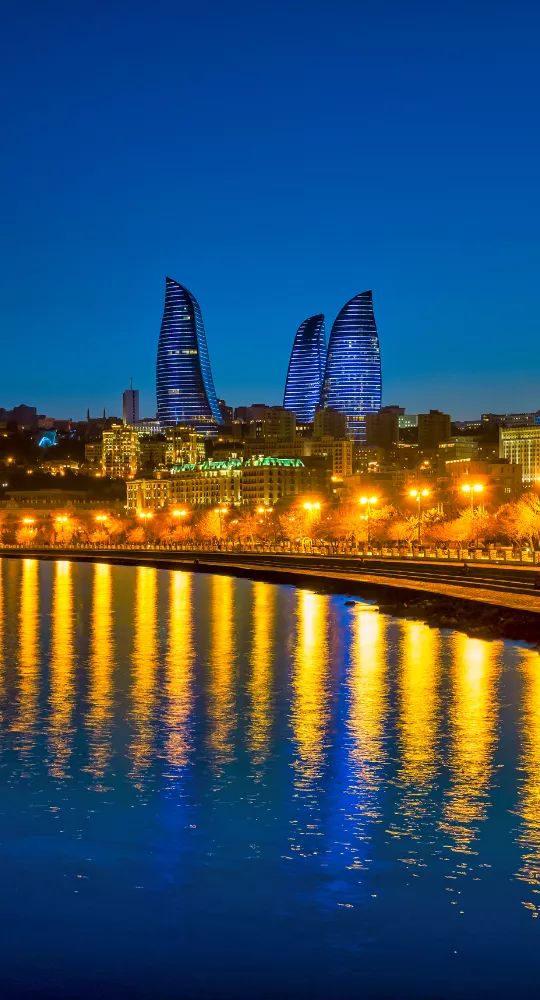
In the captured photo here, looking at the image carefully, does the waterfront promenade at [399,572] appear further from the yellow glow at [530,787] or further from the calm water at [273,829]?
the calm water at [273,829]

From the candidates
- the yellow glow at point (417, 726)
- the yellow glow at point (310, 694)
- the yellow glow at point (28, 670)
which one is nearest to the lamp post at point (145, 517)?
the yellow glow at point (28, 670)

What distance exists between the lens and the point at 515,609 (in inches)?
1448

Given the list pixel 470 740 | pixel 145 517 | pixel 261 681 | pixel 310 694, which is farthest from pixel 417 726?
pixel 145 517

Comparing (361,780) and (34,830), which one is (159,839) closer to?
(34,830)

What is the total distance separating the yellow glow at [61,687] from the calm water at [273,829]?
96mm

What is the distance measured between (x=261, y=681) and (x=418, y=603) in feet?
57.2

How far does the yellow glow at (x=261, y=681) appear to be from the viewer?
71.0 ft

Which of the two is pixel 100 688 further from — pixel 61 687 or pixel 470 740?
pixel 470 740

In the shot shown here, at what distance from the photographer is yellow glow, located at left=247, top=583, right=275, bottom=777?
852 inches

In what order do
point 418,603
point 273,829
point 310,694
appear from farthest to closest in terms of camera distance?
point 418,603, point 310,694, point 273,829

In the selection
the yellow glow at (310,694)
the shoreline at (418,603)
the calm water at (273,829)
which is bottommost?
the calm water at (273,829)

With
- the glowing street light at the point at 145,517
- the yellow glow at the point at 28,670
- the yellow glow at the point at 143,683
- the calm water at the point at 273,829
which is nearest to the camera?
the calm water at the point at 273,829

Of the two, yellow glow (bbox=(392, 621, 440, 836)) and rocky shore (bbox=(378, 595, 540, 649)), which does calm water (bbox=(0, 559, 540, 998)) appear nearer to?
yellow glow (bbox=(392, 621, 440, 836))

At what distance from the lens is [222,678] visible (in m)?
31.1
